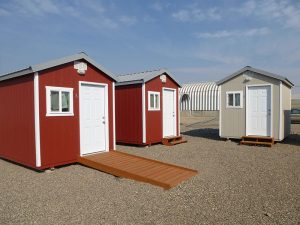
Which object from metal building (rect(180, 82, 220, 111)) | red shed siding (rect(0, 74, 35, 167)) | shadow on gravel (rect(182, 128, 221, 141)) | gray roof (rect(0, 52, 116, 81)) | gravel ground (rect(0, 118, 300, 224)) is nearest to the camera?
gravel ground (rect(0, 118, 300, 224))

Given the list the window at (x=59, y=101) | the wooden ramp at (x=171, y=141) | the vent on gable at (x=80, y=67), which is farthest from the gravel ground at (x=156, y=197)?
the wooden ramp at (x=171, y=141)

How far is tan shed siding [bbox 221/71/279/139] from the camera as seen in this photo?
11228 mm

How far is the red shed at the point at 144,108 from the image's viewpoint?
11219mm

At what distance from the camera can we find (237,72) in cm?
1202

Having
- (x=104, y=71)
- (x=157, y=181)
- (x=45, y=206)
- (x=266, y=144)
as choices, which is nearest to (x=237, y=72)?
(x=266, y=144)

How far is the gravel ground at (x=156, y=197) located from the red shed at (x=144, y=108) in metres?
3.75

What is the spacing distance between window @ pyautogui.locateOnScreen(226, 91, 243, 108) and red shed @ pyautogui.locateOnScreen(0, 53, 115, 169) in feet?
19.6

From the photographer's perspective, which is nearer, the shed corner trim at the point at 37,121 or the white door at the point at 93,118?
the shed corner trim at the point at 37,121

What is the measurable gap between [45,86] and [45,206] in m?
3.55

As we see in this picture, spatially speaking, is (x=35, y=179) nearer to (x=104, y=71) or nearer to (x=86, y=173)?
(x=86, y=173)

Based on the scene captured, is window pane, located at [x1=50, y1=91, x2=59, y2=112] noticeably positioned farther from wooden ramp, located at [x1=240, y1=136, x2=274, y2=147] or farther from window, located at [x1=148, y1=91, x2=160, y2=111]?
wooden ramp, located at [x1=240, y1=136, x2=274, y2=147]

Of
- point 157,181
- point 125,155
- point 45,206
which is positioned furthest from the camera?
point 125,155

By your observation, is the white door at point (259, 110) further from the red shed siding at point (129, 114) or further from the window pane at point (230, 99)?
the red shed siding at point (129, 114)

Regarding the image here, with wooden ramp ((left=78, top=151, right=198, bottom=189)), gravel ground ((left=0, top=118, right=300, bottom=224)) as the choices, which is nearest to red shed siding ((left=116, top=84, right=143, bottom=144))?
wooden ramp ((left=78, top=151, right=198, bottom=189))
